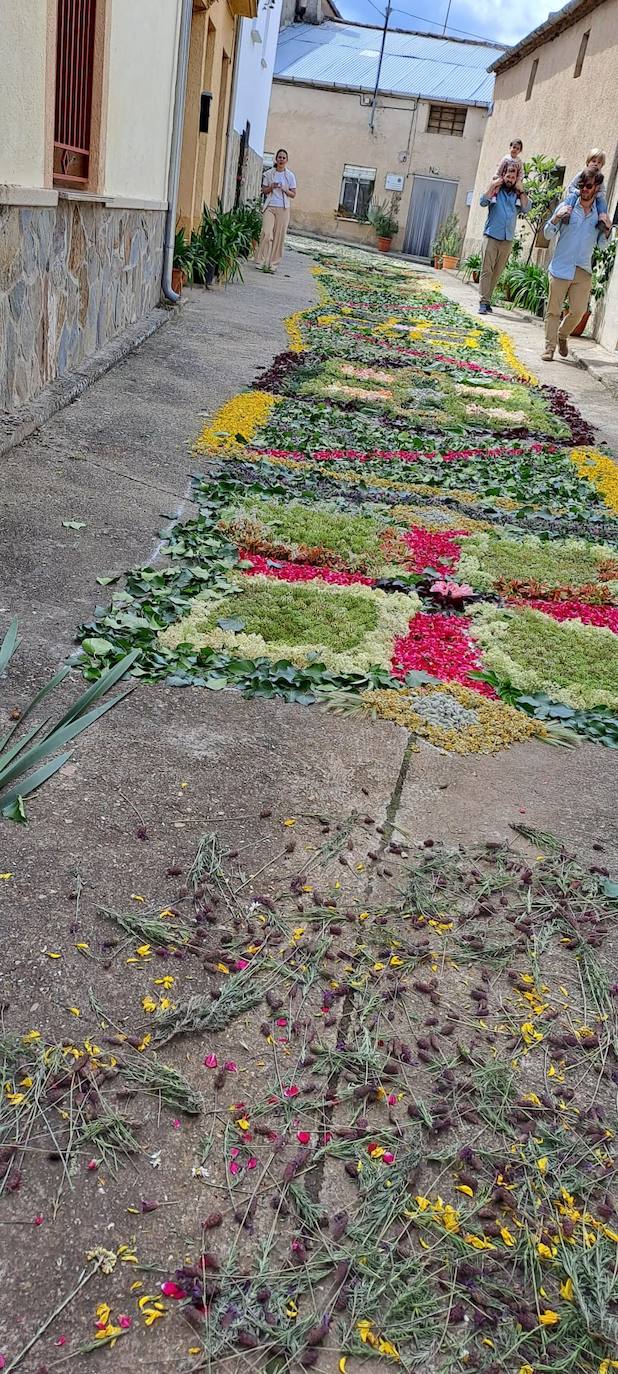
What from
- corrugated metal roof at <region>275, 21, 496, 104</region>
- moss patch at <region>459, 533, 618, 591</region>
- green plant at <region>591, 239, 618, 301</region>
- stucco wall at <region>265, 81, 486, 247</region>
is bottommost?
moss patch at <region>459, 533, 618, 591</region>

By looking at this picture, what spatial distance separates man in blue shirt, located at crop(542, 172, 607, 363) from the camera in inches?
430

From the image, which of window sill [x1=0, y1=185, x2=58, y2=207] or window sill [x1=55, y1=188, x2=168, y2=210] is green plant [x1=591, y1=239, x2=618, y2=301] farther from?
window sill [x1=0, y1=185, x2=58, y2=207]

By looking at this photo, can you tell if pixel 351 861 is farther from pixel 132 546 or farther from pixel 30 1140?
pixel 132 546

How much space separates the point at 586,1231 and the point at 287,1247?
1.69 feet

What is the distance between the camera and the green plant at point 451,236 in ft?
90.3

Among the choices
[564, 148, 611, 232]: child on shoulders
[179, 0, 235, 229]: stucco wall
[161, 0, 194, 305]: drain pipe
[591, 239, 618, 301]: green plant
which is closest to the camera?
[161, 0, 194, 305]: drain pipe

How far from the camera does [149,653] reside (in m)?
3.60

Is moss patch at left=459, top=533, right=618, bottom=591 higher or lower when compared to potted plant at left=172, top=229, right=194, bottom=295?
lower

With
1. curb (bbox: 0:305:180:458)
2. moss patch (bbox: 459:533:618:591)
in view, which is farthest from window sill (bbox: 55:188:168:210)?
moss patch (bbox: 459:533:618:591)

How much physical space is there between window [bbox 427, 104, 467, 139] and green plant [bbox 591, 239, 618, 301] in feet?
69.2

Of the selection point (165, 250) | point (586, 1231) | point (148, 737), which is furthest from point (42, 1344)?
point (165, 250)

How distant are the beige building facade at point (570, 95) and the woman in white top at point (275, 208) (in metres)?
4.51

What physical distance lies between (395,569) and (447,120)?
3169cm

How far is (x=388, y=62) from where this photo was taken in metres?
33.0
